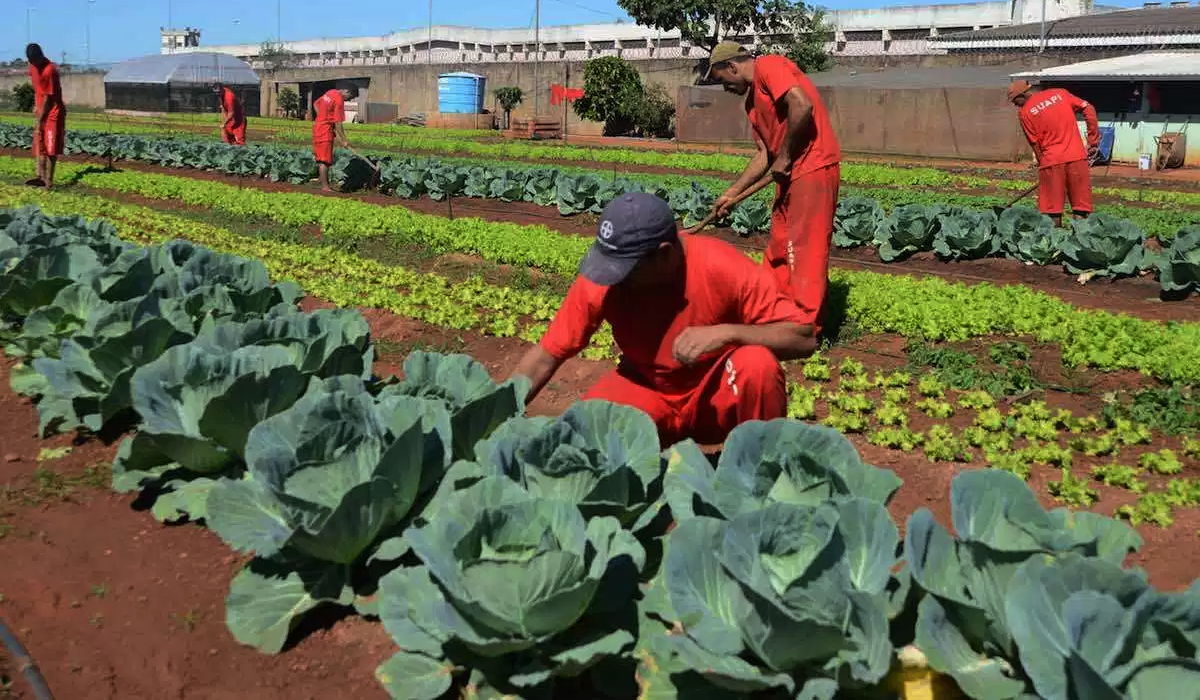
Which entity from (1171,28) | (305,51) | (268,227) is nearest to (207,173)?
(268,227)

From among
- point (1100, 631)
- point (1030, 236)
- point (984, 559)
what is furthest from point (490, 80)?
point (1100, 631)

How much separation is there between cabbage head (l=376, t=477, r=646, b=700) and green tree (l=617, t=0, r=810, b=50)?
41.7 meters

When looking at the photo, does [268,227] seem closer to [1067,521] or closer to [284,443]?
[284,443]

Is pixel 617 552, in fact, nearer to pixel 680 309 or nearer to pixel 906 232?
pixel 680 309

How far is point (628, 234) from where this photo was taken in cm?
347

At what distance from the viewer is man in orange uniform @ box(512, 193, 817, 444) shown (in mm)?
3533

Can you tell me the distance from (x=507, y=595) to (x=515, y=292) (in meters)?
6.03

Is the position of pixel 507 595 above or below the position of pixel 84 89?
below

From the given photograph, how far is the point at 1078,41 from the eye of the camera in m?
35.2

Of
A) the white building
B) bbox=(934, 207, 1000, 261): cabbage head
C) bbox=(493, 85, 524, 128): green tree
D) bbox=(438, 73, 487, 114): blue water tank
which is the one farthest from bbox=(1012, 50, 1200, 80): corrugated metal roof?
bbox=(438, 73, 487, 114): blue water tank

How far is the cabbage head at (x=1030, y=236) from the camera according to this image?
31.6ft

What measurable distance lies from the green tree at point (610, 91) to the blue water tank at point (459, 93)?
8.32 m

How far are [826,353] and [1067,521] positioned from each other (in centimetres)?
442

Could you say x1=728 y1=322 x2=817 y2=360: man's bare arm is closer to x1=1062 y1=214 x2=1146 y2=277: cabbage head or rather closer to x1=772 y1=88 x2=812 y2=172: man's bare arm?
x1=772 y1=88 x2=812 y2=172: man's bare arm
